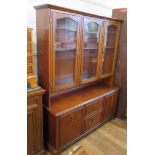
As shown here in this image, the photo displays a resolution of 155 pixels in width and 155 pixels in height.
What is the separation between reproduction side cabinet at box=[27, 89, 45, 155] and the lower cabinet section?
148mm

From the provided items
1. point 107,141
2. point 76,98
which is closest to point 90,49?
point 76,98

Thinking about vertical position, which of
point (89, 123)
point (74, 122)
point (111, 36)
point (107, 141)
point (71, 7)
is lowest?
point (107, 141)

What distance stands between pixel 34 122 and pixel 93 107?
915 mm

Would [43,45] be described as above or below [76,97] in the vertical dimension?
above

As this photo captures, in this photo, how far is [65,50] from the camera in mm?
1924

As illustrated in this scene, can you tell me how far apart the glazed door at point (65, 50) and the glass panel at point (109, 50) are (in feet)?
2.34

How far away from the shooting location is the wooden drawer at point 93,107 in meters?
2.16

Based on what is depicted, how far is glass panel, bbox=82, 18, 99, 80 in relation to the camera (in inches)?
81.4

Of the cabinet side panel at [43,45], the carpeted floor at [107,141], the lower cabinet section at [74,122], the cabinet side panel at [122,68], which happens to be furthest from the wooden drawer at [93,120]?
the cabinet side panel at [43,45]
